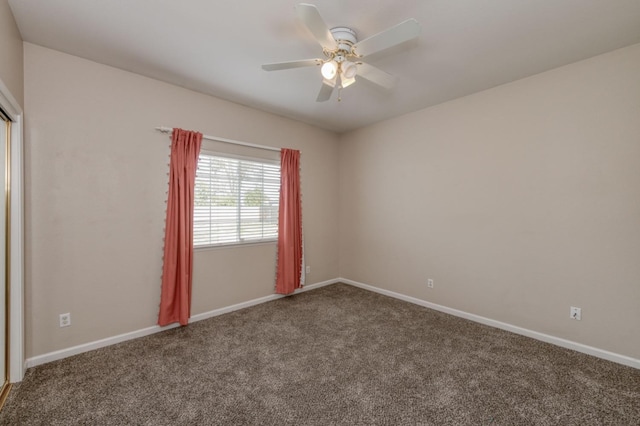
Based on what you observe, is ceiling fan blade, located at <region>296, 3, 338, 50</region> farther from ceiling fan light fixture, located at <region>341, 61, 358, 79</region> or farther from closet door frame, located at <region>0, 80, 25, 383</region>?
closet door frame, located at <region>0, 80, 25, 383</region>

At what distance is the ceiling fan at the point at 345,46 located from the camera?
1.61m

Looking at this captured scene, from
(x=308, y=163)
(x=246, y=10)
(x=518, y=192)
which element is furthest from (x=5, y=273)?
(x=518, y=192)

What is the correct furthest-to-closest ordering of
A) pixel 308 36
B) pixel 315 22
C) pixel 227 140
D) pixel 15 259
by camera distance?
pixel 227 140 → pixel 308 36 → pixel 15 259 → pixel 315 22

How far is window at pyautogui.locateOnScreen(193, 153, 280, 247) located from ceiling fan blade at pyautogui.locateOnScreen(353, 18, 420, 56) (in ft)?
7.18

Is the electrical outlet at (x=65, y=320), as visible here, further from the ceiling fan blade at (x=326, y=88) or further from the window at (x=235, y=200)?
the ceiling fan blade at (x=326, y=88)

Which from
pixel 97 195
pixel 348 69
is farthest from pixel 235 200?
pixel 348 69

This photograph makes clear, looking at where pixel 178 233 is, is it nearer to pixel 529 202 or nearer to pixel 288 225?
pixel 288 225

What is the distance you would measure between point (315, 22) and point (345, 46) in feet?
1.58

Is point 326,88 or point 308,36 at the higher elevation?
point 308,36

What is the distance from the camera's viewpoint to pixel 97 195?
2639 millimetres

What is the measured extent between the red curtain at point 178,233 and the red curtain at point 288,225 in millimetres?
1246

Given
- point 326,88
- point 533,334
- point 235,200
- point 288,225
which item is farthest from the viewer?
point 288,225

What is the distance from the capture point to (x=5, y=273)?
2.06m

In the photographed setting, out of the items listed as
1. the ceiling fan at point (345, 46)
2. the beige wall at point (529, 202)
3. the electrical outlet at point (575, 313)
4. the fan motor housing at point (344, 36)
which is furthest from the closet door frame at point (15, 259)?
the electrical outlet at point (575, 313)
